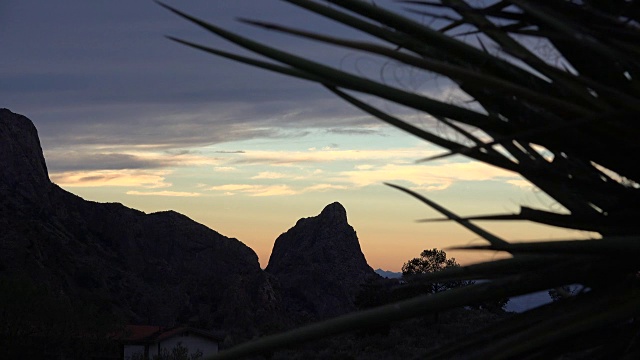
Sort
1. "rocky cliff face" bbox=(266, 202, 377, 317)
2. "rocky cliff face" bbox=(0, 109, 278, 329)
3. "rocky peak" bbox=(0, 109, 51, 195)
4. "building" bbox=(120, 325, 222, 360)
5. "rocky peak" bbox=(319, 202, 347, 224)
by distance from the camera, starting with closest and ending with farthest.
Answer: "building" bbox=(120, 325, 222, 360) < "rocky cliff face" bbox=(0, 109, 278, 329) < "rocky peak" bbox=(0, 109, 51, 195) < "rocky cliff face" bbox=(266, 202, 377, 317) < "rocky peak" bbox=(319, 202, 347, 224)

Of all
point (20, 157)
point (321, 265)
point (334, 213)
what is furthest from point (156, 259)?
point (334, 213)

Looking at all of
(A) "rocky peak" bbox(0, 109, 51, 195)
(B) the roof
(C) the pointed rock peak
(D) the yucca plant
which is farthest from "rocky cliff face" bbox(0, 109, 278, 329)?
(D) the yucca plant

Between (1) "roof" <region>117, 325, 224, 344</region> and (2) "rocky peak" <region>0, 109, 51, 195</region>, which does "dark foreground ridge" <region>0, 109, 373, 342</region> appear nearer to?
(2) "rocky peak" <region>0, 109, 51, 195</region>

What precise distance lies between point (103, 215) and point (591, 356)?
82.3 meters

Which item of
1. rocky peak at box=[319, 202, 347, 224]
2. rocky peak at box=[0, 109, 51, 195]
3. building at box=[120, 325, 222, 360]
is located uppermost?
rocky peak at box=[0, 109, 51, 195]

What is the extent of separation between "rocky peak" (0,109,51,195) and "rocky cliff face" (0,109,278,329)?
102 millimetres

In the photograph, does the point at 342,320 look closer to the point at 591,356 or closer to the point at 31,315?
the point at 591,356

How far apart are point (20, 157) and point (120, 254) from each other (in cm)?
1521

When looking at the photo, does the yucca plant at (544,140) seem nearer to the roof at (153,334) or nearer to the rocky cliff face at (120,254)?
the roof at (153,334)

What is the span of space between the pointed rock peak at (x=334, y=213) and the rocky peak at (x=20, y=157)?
35.3 m

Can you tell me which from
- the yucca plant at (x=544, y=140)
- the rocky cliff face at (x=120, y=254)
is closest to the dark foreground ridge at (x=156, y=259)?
the rocky cliff face at (x=120, y=254)

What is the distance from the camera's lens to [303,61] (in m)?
2.33

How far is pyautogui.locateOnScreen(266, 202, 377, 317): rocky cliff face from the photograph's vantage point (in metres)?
89.1

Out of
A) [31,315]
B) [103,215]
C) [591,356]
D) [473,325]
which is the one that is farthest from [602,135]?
[103,215]
